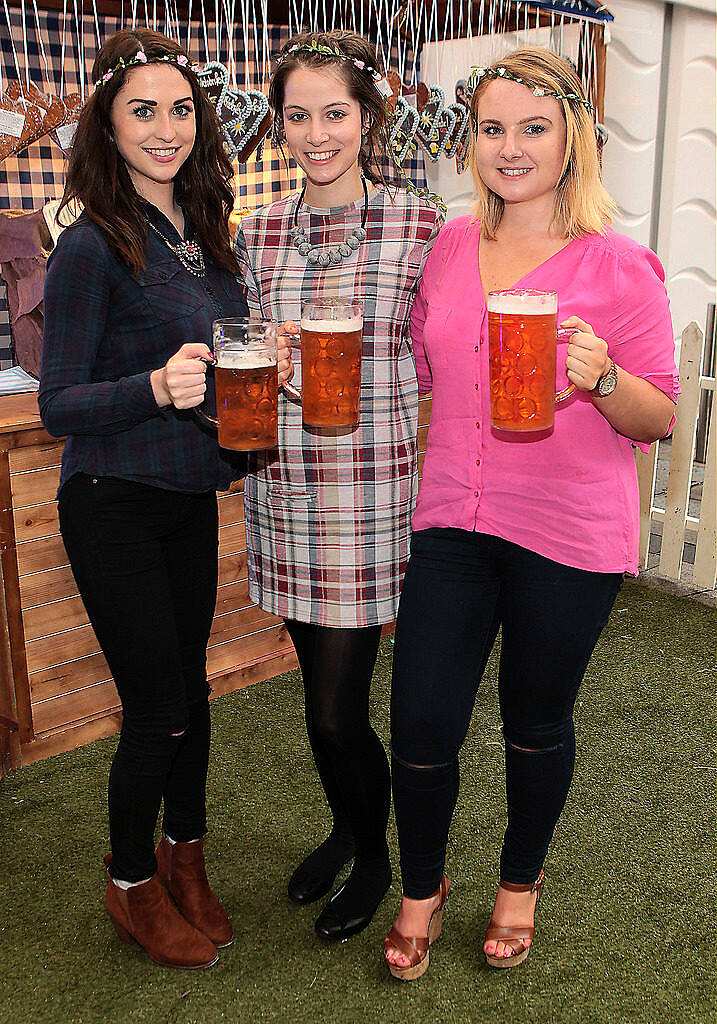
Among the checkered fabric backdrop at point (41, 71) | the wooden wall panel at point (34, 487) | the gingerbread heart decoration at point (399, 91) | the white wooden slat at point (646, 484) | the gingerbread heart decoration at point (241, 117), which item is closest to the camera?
the wooden wall panel at point (34, 487)

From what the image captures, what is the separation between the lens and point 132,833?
1814 mm

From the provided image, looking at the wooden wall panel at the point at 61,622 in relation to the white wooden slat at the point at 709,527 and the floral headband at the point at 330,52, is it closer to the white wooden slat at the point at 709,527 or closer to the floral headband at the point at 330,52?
the floral headband at the point at 330,52

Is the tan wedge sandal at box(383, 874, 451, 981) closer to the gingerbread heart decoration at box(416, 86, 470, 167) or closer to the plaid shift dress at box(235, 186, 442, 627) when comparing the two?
the plaid shift dress at box(235, 186, 442, 627)

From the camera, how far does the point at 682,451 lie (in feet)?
12.9

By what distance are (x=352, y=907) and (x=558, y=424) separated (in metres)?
1.12

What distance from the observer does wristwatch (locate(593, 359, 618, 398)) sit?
4.91ft

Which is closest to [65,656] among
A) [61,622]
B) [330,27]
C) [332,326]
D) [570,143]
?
[61,622]

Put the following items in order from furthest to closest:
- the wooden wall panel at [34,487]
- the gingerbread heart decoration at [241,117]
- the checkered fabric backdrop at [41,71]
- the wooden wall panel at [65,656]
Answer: the checkered fabric backdrop at [41,71], the gingerbread heart decoration at [241,117], the wooden wall panel at [65,656], the wooden wall panel at [34,487]

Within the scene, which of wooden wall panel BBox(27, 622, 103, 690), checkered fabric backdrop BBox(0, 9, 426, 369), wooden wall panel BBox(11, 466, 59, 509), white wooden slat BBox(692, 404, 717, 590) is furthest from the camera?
white wooden slat BBox(692, 404, 717, 590)

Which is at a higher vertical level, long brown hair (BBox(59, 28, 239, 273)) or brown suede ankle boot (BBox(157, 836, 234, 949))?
long brown hair (BBox(59, 28, 239, 273))

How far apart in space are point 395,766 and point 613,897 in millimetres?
729

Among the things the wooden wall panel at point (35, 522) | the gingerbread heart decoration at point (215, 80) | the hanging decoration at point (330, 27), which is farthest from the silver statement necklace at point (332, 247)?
the gingerbread heart decoration at point (215, 80)

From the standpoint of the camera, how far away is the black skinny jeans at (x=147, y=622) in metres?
1.65

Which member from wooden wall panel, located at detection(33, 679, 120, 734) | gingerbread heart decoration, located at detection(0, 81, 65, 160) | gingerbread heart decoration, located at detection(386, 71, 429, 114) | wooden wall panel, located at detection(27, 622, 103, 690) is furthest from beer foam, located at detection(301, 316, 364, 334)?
gingerbread heart decoration, located at detection(386, 71, 429, 114)
